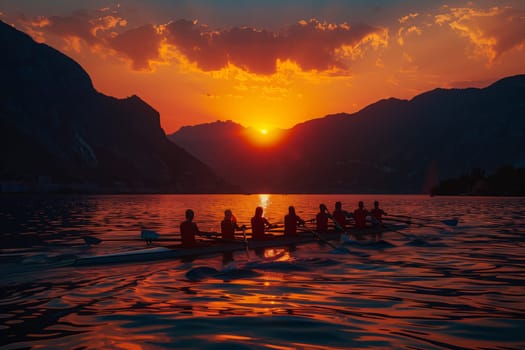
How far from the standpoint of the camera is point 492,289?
13.0m

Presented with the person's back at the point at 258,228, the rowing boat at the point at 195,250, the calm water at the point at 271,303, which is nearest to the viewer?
the calm water at the point at 271,303

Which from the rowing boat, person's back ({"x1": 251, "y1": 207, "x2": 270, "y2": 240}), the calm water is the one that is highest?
person's back ({"x1": 251, "y1": 207, "x2": 270, "y2": 240})

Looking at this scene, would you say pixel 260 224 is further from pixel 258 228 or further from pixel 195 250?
pixel 195 250

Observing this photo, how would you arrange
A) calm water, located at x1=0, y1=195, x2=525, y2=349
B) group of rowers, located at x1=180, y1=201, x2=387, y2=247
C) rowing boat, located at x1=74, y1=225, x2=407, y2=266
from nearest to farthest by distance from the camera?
calm water, located at x1=0, y1=195, x2=525, y2=349 < rowing boat, located at x1=74, y1=225, x2=407, y2=266 < group of rowers, located at x1=180, y1=201, x2=387, y2=247

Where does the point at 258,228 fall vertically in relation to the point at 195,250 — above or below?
above

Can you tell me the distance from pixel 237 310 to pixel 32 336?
170 inches

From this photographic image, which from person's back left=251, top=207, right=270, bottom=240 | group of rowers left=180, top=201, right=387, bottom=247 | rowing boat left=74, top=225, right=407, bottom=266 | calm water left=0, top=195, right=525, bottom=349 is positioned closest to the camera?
calm water left=0, top=195, right=525, bottom=349

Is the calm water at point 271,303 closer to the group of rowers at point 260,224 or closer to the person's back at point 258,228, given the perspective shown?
the group of rowers at point 260,224

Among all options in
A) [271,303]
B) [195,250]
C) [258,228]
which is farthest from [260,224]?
[271,303]

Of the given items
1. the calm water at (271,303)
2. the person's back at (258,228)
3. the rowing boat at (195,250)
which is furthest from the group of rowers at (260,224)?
the calm water at (271,303)

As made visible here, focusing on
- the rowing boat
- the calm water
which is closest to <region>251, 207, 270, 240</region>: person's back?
the rowing boat

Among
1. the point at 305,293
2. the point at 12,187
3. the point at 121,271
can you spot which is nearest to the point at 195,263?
the point at 121,271

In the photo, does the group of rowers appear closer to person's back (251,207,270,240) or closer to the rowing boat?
person's back (251,207,270,240)

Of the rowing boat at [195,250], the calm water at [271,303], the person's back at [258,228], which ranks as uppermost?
the person's back at [258,228]
